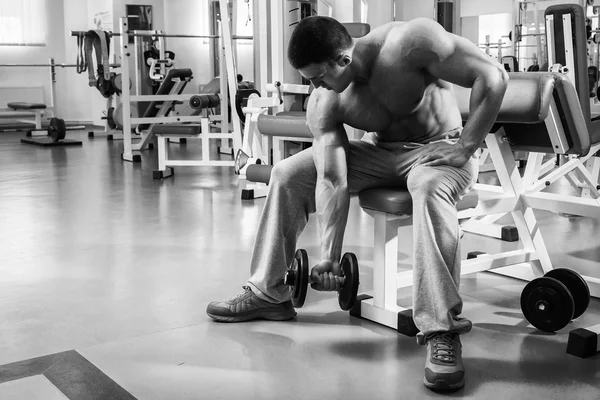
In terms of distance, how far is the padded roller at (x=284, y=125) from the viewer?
12.5 ft

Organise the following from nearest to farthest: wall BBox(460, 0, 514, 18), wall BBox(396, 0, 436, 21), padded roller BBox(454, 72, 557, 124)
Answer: padded roller BBox(454, 72, 557, 124)
wall BBox(460, 0, 514, 18)
wall BBox(396, 0, 436, 21)

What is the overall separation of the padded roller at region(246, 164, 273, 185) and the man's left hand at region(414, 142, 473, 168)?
2.00 meters

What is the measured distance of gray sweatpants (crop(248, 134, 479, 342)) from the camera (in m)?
1.74

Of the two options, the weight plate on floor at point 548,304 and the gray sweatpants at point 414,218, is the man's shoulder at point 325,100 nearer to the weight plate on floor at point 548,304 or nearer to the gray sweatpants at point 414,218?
the gray sweatpants at point 414,218

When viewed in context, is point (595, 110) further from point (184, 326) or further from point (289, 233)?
point (184, 326)

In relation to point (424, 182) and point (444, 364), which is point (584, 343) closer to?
point (444, 364)

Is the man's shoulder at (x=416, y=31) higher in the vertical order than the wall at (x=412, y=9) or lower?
lower

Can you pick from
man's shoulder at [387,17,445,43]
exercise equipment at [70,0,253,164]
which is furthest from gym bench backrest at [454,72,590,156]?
exercise equipment at [70,0,253,164]

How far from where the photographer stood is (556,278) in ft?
7.00

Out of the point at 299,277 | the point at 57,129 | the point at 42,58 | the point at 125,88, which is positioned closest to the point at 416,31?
the point at 299,277

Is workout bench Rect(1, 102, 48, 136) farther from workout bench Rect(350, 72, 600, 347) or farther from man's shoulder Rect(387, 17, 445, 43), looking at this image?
man's shoulder Rect(387, 17, 445, 43)

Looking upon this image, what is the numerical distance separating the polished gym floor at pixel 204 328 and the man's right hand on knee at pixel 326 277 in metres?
0.21

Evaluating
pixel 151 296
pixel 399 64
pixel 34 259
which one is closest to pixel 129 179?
pixel 34 259

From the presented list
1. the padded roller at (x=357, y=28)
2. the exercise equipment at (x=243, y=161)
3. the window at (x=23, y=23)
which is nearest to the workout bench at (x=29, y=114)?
the window at (x=23, y=23)
